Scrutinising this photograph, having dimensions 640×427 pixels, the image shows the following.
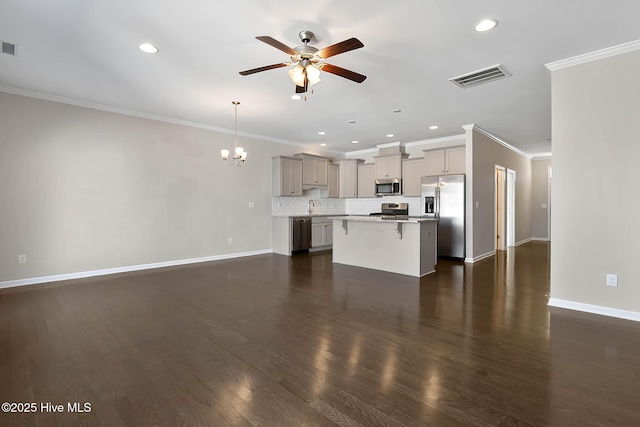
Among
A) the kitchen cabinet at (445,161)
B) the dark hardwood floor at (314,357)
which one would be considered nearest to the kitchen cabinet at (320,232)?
the kitchen cabinet at (445,161)

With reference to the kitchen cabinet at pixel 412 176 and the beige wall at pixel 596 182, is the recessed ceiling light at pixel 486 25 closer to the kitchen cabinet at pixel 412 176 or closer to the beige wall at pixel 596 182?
the beige wall at pixel 596 182

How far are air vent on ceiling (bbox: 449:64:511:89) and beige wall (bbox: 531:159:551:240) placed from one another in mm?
7689

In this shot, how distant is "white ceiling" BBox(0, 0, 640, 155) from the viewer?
254cm

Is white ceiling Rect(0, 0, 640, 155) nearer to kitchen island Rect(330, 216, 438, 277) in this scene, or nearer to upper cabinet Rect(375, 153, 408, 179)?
kitchen island Rect(330, 216, 438, 277)

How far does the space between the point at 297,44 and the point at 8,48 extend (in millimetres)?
2979

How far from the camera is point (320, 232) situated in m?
7.88

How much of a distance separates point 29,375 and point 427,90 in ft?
16.2

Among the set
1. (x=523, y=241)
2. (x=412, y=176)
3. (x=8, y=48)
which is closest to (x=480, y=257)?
(x=412, y=176)

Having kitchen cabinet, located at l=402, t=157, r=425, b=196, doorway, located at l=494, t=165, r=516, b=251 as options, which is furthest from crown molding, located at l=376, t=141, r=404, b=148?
doorway, located at l=494, t=165, r=516, b=251

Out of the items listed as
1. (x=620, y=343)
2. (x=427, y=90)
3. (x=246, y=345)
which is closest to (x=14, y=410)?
(x=246, y=345)

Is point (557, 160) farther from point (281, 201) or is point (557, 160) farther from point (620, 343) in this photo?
point (281, 201)

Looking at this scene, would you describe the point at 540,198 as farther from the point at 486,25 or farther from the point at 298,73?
the point at 298,73

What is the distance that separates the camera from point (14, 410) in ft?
5.78

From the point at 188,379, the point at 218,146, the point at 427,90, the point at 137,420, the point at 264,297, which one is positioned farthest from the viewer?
the point at 218,146
